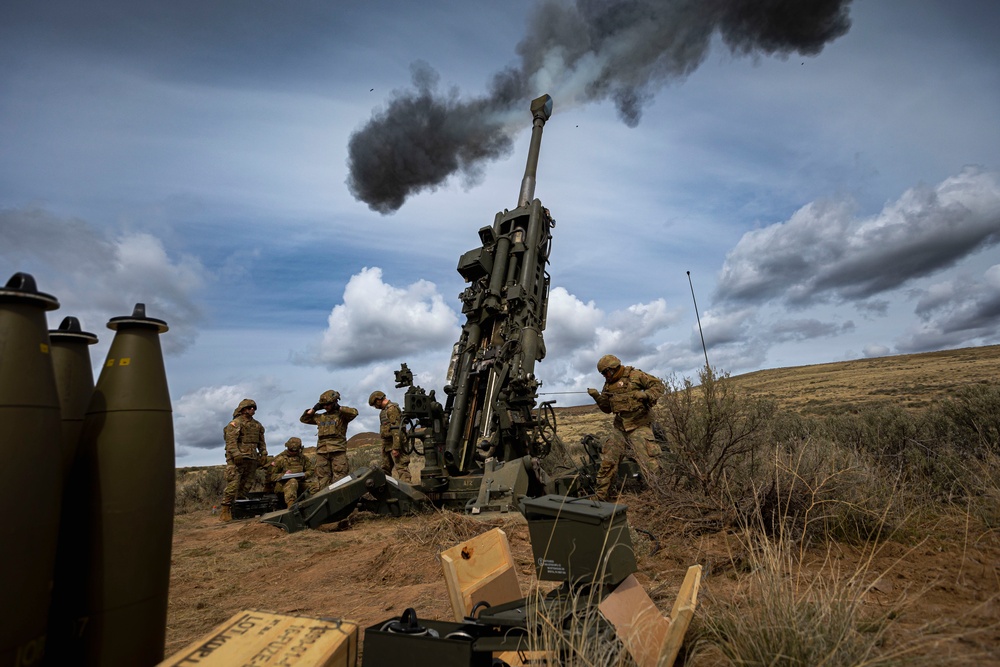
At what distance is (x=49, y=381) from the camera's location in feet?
6.35

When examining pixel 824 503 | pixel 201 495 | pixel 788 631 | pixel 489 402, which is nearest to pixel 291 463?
pixel 489 402

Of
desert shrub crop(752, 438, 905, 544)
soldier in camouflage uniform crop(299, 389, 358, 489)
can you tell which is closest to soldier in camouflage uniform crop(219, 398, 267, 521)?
soldier in camouflage uniform crop(299, 389, 358, 489)

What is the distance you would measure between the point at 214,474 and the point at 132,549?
18.2 meters

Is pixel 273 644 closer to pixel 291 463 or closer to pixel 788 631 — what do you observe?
pixel 788 631

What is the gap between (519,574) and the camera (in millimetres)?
4602

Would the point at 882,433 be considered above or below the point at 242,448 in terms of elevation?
below

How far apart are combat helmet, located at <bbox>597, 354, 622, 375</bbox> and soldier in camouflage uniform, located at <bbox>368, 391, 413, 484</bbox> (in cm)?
538

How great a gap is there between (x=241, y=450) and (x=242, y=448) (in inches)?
1.9

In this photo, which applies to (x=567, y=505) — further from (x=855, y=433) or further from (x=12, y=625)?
(x=855, y=433)

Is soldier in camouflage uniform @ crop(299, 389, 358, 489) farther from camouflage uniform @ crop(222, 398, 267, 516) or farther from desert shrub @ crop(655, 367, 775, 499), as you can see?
desert shrub @ crop(655, 367, 775, 499)

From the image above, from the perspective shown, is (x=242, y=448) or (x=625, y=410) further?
(x=242, y=448)

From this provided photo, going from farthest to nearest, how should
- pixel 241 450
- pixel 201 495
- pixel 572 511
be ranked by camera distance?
pixel 201 495 < pixel 241 450 < pixel 572 511

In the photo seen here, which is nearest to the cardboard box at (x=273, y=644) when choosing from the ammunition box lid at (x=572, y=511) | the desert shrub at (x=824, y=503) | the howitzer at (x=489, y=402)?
the ammunition box lid at (x=572, y=511)

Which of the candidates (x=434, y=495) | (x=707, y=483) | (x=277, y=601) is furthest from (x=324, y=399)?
(x=707, y=483)
